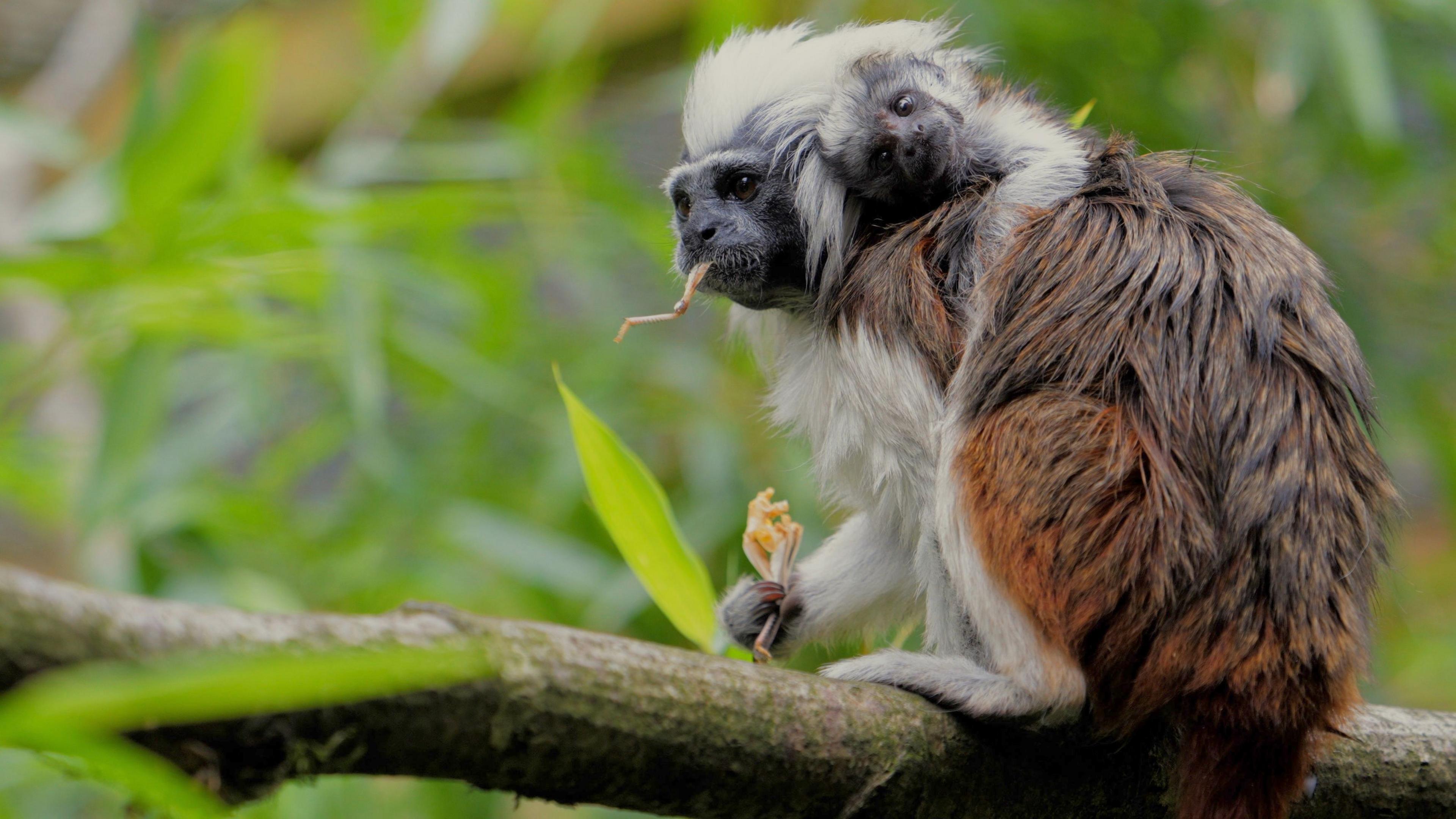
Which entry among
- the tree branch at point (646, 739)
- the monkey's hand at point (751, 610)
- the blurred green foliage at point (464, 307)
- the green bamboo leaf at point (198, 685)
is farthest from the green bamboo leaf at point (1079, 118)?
the green bamboo leaf at point (198, 685)

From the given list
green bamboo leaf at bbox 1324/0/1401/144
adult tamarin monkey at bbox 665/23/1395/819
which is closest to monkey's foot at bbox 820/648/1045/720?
adult tamarin monkey at bbox 665/23/1395/819

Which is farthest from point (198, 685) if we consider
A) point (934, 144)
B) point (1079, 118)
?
point (1079, 118)

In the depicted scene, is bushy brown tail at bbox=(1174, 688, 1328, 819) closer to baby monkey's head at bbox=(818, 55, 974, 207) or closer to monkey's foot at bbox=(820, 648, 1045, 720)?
monkey's foot at bbox=(820, 648, 1045, 720)

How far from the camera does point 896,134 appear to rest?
1929 mm

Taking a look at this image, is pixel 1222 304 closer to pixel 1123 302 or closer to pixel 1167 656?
pixel 1123 302

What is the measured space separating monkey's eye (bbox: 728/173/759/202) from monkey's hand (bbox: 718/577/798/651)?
0.66 metres

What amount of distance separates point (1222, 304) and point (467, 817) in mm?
2717

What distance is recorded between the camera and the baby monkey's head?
1.94 metres

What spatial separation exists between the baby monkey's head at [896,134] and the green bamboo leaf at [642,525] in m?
0.65

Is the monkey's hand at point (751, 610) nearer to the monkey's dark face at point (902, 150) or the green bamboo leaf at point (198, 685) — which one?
the monkey's dark face at point (902, 150)

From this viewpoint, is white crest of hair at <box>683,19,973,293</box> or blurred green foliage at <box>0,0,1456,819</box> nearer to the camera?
white crest of hair at <box>683,19,973,293</box>

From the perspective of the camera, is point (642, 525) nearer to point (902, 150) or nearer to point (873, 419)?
point (873, 419)

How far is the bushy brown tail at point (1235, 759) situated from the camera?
1.51m

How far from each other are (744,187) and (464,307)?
1.74 meters
